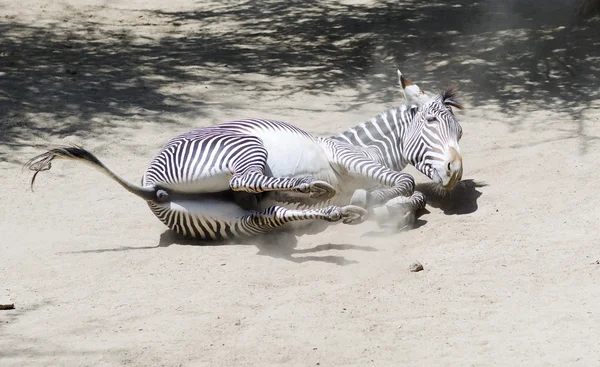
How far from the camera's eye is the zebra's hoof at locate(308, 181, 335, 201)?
5328 millimetres

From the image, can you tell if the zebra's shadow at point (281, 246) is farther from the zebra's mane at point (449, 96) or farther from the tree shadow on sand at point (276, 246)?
the zebra's mane at point (449, 96)

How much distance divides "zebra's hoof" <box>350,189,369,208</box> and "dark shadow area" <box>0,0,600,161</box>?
8.26 feet

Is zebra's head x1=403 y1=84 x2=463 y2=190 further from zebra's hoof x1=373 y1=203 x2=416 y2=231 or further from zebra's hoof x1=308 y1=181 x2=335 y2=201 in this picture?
zebra's hoof x1=308 y1=181 x2=335 y2=201

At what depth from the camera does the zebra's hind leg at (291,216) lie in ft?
17.0

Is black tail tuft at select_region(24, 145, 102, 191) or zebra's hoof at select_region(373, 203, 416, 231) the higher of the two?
black tail tuft at select_region(24, 145, 102, 191)

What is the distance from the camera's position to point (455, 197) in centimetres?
639

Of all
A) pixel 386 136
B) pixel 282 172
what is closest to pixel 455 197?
pixel 386 136

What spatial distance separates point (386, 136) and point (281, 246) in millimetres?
1481

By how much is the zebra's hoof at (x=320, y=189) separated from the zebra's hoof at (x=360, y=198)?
0.57m

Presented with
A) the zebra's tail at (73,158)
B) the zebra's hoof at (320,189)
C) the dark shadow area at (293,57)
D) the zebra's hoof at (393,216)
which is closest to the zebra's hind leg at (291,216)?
the zebra's hoof at (320,189)

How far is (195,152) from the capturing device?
5.77m

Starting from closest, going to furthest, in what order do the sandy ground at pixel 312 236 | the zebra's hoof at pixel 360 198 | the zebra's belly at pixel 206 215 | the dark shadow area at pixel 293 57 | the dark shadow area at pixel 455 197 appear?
1. the sandy ground at pixel 312 236
2. the zebra's belly at pixel 206 215
3. the zebra's hoof at pixel 360 198
4. the dark shadow area at pixel 455 197
5. the dark shadow area at pixel 293 57

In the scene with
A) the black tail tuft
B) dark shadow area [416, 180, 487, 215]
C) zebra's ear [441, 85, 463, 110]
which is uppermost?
the black tail tuft

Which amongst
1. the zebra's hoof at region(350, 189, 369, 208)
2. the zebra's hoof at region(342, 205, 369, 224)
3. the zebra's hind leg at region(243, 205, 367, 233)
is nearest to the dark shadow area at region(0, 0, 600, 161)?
the zebra's hoof at region(350, 189, 369, 208)
